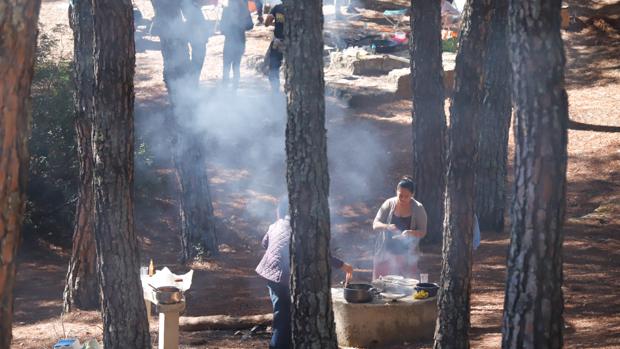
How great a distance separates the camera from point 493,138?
12.7m

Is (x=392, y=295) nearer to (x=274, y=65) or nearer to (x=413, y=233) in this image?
(x=413, y=233)

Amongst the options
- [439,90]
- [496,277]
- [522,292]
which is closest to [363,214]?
[439,90]

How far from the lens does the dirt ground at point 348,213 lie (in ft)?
31.3

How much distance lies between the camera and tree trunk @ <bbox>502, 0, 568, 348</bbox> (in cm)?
495

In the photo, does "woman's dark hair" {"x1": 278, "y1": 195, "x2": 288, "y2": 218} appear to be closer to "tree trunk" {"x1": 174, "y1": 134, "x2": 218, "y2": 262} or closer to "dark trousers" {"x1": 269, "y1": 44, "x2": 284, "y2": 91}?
"tree trunk" {"x1": 174, "y1": 134, "x2": 218, "y2": 262}

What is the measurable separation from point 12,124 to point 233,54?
1476cm

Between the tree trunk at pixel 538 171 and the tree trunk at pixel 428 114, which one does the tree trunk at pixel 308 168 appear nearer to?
the tree trunk at pixel 538 171

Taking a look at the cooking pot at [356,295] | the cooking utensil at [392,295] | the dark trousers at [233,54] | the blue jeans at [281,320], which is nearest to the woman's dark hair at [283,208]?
the blue jeans at [281,320]

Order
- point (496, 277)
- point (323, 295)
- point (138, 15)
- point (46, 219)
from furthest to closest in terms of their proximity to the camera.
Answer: point (138, 15), point (46, 219), point (496, 277), point (323, 295)

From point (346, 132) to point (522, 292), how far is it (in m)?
12.6

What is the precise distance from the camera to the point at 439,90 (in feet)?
40.9

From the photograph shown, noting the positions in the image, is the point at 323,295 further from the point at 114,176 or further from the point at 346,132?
the point at 346,132

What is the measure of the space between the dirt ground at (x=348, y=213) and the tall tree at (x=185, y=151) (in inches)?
14.8

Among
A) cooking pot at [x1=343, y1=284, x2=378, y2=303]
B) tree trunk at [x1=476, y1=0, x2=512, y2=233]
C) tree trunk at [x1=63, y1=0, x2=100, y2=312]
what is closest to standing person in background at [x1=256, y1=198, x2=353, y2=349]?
cooking pot at [x1=343, y1=284, x2=378, y2=303]
